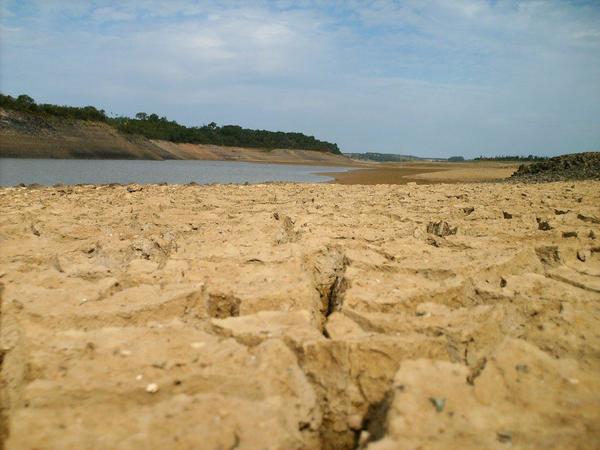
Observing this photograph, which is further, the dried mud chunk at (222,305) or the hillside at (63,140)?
the hillside at (63,140)

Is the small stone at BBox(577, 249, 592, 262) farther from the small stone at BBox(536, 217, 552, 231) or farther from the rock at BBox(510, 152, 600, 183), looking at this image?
the rock at BBox(510, 152, 600, 183)

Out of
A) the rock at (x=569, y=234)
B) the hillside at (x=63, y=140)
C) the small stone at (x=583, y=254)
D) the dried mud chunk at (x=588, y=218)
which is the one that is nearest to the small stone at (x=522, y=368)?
the small stone at (x=583, y=254)

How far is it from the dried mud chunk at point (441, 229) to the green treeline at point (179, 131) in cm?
2975

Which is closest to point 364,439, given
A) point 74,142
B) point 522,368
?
point 522,368

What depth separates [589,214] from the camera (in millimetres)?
4094

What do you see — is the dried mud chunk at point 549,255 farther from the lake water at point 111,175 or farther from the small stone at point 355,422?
the lake water at point 111,175

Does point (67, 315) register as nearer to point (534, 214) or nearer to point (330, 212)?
point (330, 212)

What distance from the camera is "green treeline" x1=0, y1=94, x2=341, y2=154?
95.2 feet

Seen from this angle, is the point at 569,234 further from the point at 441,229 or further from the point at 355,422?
the point at 355,422

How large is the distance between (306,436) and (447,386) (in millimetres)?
454

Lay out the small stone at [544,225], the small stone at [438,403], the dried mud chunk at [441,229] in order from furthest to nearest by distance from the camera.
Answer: the dried mud chunk at [441,229], the small stone at [544,225], the small stone at [438,403]

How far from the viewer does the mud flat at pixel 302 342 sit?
1203 mm

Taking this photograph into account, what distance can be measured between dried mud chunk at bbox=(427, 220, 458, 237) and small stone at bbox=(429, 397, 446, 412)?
250 centimetres

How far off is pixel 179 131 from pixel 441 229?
45054 millimetres
